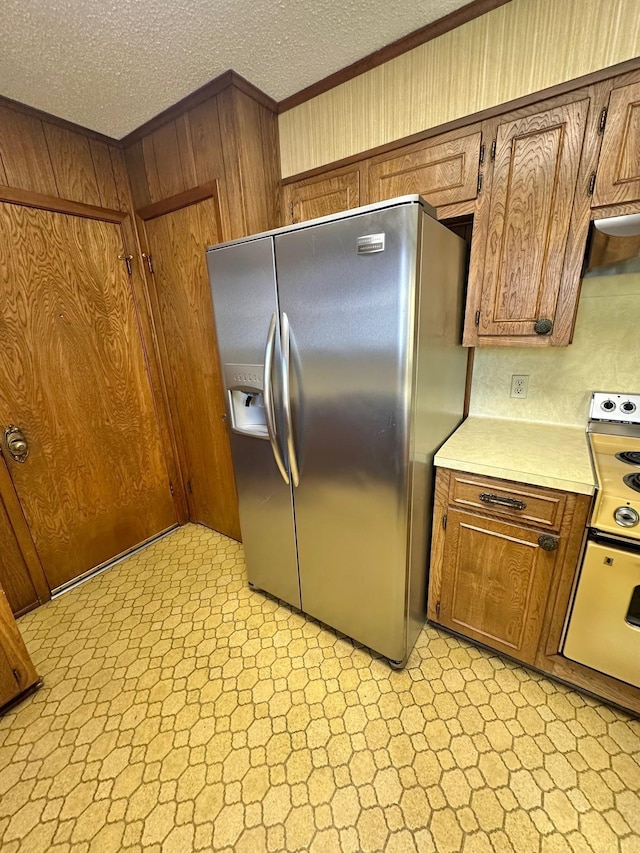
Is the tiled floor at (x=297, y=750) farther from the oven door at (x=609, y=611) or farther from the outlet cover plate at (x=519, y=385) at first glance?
the outlet cover plate at (x=519, y=385)

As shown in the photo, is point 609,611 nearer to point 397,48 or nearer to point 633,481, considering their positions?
point 633,481

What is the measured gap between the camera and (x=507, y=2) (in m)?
1.17

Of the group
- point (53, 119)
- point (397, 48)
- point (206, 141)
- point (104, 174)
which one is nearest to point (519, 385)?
→ point (397, 48)

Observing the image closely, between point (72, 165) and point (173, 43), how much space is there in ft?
3.09

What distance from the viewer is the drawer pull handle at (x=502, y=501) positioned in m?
1.32

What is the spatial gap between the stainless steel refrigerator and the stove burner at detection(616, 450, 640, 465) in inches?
26.5

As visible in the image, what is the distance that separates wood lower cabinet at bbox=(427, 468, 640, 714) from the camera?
4.22ft

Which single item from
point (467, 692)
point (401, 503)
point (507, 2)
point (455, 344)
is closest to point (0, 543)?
point (401, 503)

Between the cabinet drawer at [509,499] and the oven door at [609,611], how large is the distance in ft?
0.50

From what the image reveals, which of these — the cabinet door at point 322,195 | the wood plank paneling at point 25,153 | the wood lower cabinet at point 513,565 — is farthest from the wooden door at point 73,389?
the wood lower cabinet at point 513,565

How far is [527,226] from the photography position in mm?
1323

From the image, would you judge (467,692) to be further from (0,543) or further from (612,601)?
(0,543)

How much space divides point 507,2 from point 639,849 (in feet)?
8.79

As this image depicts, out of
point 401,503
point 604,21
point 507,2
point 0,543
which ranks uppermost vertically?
point 507,2
